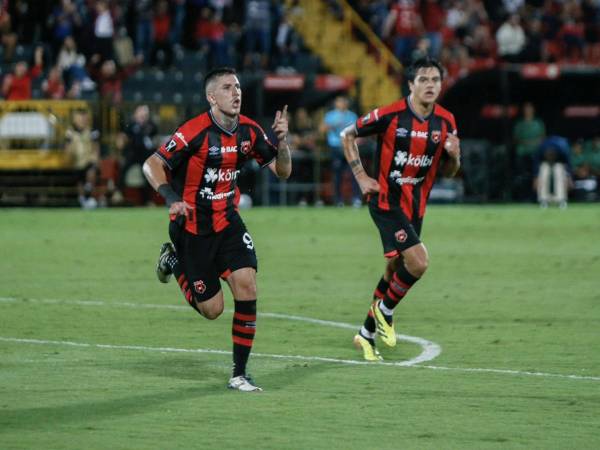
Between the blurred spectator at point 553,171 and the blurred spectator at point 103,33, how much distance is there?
387 inches

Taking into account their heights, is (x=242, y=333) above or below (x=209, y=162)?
below

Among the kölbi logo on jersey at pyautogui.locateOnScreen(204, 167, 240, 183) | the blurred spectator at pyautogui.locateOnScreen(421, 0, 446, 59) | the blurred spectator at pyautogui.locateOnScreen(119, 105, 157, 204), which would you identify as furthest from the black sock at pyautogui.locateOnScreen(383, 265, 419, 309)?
the blurred spectator at pyautogui.locateOnScreen(421, 0, 446, 59)

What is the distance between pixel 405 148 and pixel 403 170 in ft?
0.62

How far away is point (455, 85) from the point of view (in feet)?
113

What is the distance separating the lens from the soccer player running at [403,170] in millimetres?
11734

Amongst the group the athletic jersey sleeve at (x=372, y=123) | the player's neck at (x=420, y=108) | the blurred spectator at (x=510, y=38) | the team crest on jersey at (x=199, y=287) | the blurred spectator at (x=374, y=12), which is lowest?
the team crest on jersey at (x=199, y=287)

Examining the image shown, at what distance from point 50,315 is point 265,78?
19797mm

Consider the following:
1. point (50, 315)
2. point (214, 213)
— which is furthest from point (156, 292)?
point (214, 213)

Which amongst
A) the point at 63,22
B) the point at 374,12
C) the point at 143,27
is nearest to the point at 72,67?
the point at 63,22

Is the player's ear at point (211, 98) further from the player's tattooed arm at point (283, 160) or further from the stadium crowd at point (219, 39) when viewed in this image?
the stadium crowd at point (219, 39)

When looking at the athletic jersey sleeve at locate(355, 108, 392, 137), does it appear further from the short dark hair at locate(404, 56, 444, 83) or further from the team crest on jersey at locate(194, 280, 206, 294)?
the team crest on jersey at locate(194, 280, 206, 294)

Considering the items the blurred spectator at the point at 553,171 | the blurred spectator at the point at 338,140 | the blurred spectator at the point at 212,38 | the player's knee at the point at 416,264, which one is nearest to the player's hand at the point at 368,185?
the player's knee at the point at 416,264

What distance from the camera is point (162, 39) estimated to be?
1340 inches

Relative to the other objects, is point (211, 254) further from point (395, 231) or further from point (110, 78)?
point (110, 78)
